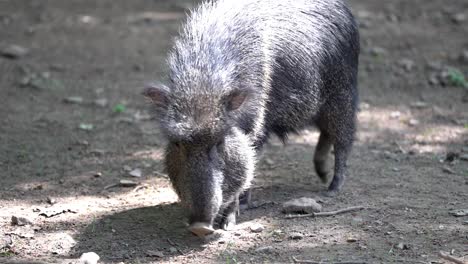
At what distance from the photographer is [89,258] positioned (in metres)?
4.58

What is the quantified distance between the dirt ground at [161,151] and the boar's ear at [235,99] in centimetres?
87

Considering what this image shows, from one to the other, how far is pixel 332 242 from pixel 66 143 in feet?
10.4

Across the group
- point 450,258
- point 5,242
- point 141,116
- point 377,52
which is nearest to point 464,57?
point 377,52

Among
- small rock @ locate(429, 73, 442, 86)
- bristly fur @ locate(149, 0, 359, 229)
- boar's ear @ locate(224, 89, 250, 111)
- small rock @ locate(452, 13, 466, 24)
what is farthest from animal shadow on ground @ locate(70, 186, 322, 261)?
small rock @ locate(452, 13, 466, 24)

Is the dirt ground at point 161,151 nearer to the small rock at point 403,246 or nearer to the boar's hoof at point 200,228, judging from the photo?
the small rock at point 403,246

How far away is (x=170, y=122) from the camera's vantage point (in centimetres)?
478

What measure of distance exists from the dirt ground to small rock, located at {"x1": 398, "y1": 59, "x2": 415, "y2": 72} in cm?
3

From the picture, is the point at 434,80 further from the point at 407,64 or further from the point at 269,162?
the point at 269,162

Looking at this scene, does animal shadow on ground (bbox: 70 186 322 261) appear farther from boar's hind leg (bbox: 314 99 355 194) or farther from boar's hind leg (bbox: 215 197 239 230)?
boar's hind leg (bbox: 314 99 355 194)

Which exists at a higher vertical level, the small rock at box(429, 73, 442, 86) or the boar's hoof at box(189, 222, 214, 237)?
the boar's hoof at box(189, 222, 214, 237)

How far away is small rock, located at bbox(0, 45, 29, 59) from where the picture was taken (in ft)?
30.2

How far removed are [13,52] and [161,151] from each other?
3244mm

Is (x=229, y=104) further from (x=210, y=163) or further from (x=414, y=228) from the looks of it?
(x=414, y=228)

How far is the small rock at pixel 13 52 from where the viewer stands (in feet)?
30.2
